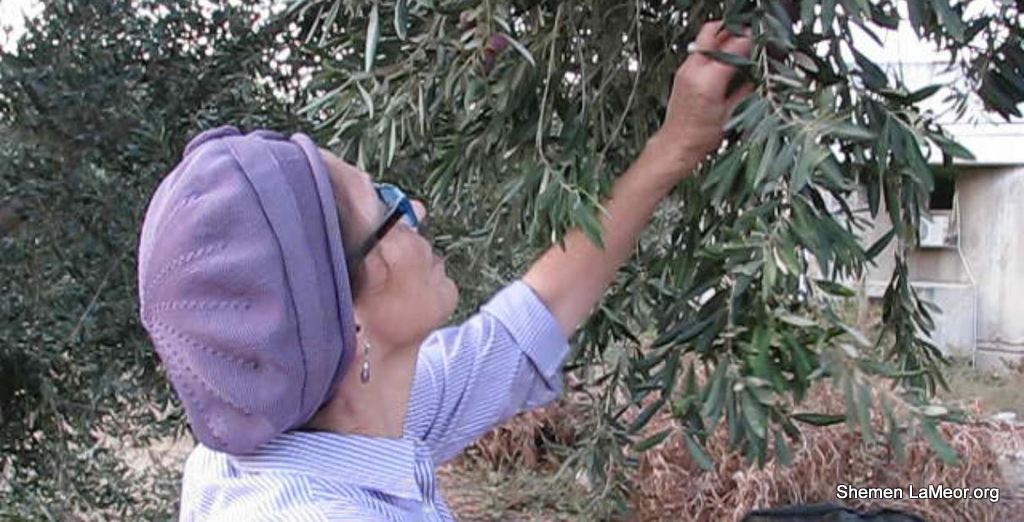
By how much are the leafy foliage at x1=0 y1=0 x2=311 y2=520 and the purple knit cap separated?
1.33 meters

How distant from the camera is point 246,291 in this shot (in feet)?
2.84

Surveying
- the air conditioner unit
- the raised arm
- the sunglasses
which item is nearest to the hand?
the raised arm

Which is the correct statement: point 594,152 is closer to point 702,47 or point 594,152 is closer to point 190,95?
point 702,47

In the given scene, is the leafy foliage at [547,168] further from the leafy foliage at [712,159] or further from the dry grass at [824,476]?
the dry grass at [824,476]

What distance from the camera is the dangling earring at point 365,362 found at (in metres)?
1.00

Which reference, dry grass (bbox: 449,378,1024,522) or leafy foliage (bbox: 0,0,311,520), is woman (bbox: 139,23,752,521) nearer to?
leafy foliage (bbox: 0,0,311,520)

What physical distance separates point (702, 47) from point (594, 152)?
9.3 inches

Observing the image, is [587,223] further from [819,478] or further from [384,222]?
[819,478]

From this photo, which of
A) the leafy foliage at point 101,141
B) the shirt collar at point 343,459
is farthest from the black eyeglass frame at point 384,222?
the leafy foliage at point 101,141

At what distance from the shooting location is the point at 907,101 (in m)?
1.06

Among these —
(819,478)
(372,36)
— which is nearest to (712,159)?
(372,36)

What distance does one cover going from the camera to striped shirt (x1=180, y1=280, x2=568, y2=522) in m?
0.93

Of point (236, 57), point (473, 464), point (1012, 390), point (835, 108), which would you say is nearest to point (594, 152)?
point (835, 108)

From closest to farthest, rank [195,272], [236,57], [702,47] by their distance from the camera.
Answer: [195,272] → [702,47] → [236,57]
